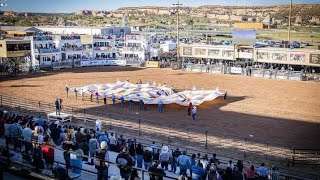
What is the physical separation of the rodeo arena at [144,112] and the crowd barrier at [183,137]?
0.21 ft

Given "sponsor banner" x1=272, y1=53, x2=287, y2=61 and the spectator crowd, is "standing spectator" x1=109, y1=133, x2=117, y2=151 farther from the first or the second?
"sponsor banner" x1=272, y1=53, x2=287, y2=61

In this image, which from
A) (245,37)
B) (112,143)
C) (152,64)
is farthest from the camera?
(152,64)

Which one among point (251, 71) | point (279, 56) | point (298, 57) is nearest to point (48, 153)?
point (251, 71)

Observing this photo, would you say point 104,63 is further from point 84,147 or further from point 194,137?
point 84,147

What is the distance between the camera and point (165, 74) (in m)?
50.1

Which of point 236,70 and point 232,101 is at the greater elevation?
point 236,70

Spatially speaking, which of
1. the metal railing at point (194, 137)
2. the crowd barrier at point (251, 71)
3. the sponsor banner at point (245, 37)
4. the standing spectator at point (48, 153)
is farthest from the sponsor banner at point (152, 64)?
the standing spectator at point (48, 153)

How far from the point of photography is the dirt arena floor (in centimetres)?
2314

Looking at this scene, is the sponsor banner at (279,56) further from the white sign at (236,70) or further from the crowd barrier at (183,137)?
the crowd barrier at (183,137)

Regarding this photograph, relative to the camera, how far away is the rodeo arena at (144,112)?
10031 millimetres

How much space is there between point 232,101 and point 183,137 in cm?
1249

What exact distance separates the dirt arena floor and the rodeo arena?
130 mm

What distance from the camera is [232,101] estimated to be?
32.4 metres

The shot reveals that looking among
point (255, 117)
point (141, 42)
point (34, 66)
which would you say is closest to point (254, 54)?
point (141, 42)
